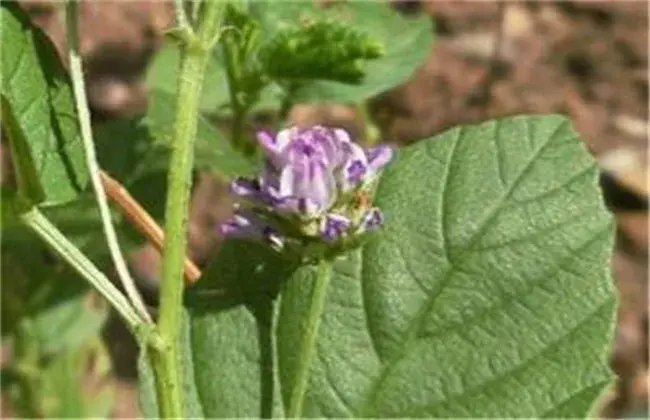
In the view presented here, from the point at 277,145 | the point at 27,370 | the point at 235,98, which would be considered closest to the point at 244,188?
the point at 277,145

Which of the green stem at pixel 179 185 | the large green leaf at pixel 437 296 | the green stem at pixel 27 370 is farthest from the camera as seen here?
the green stem at pixel 27 370

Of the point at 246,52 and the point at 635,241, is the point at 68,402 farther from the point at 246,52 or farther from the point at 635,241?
the point at 635,241

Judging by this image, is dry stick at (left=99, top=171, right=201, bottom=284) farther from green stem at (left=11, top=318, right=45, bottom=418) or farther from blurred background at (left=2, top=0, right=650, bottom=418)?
blurred background at (left=2, top=0, right=650, bottom=418)

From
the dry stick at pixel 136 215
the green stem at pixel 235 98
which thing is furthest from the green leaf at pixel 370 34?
the dry stick at pixel 136 215

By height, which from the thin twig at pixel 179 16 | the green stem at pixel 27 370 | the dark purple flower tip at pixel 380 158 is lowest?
the green stem at pixel 27 370

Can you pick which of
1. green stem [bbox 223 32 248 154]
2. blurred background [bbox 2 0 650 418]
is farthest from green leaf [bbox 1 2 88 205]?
blurred background [bbox 2 0 650 418]

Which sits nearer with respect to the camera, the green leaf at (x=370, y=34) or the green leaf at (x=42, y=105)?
the green leaf at (x=42, y=105)

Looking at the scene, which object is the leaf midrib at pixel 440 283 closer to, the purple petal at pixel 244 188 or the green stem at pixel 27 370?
the purple petal at pixel 244 188
